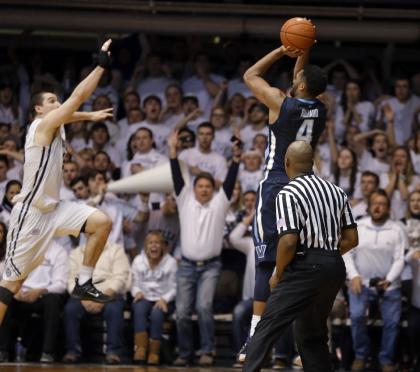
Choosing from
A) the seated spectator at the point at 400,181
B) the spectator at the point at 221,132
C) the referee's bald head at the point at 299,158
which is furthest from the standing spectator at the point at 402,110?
the referee's bald head at the point at 299,158

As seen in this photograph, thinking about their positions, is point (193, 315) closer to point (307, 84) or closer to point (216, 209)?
point (216, 209)

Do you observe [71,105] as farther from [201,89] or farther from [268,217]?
[201,89]

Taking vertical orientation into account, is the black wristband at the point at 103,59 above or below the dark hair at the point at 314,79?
above

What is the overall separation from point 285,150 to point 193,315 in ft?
14.1

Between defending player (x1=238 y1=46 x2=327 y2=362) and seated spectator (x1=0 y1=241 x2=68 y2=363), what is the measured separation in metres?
3.87

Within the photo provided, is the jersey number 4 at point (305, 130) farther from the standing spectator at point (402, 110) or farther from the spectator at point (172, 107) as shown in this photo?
the standing spectator at point (402, 110)

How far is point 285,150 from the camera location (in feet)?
32.9

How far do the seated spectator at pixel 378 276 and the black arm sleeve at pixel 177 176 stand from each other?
2093mm

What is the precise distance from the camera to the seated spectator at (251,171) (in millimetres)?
14703

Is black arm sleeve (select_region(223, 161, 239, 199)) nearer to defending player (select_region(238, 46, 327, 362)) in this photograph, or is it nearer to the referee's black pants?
defending player (select_region(238, 46, 327, 362))

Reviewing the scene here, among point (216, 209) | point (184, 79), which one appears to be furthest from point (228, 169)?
point (184, 79)

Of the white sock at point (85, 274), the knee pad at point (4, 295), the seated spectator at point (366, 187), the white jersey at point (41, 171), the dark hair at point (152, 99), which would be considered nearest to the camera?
the white jersey at point (41, 171)

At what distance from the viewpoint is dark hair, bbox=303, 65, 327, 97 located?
9.87 meters

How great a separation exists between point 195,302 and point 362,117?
12.7 feet
